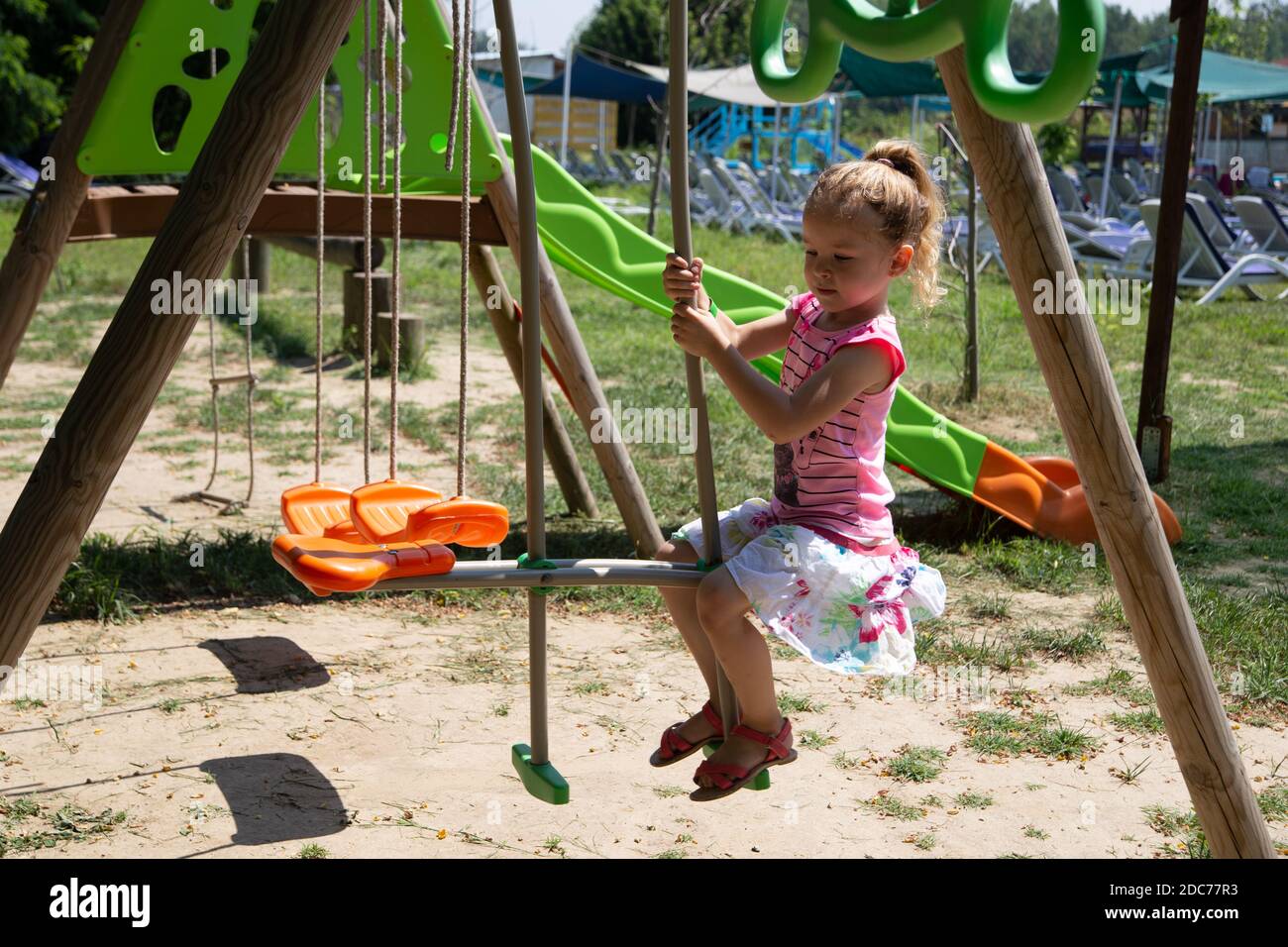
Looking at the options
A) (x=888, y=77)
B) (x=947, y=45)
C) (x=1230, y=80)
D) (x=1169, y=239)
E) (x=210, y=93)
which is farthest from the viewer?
(x=1230, y=80)

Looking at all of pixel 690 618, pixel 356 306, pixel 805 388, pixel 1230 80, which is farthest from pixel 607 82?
pixel 805 388

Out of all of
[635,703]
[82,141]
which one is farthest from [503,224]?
[635,703]

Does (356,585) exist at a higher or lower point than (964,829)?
higher

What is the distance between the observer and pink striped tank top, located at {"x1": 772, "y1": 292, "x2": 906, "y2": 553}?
104 inches

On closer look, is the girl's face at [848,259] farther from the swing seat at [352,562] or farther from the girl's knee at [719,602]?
the swing seat at [352,562]

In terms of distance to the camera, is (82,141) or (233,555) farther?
(233,555)

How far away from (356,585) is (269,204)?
2.93 m

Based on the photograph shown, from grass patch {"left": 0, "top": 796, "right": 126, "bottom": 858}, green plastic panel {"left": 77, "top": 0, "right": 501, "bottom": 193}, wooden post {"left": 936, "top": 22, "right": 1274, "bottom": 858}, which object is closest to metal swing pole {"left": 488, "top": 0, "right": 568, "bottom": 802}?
wooden post {"left": 936, "top": 22, "right": 1274, "bottom": 858}

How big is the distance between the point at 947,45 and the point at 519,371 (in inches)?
129

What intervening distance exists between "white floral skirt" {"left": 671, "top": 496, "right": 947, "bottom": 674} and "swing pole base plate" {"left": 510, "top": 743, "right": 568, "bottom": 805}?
53 cm

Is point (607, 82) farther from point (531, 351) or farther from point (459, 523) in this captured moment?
point (459, 523)

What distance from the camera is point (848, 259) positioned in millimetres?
2543

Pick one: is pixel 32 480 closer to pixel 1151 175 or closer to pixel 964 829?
pixel 964 829
